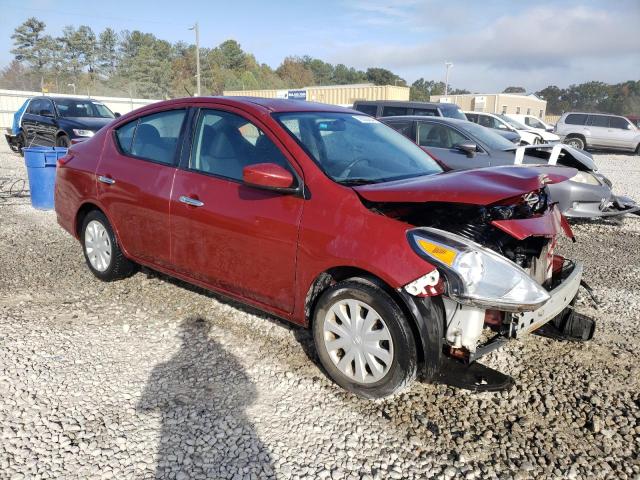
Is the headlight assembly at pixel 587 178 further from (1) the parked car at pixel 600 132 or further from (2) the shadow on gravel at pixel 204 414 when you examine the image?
(1) the parked car at pixel 600 132

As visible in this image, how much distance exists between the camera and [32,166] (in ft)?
25.9

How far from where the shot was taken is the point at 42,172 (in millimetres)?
7980

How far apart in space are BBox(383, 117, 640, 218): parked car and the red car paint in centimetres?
352

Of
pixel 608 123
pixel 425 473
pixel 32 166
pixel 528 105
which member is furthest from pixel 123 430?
pixel 528 105

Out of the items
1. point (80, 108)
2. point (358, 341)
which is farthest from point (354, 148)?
point (80, 108)

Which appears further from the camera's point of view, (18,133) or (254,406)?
(18,133)

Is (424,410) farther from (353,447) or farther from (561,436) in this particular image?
(561,436)

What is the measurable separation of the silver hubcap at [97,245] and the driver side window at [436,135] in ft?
17.5

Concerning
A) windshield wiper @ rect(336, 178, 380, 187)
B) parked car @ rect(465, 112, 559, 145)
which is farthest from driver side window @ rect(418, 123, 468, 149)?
parked car @ rect(465, 112, 559, 145)

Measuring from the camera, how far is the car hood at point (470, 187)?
2.57 meters

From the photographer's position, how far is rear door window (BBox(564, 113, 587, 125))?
2126 cm

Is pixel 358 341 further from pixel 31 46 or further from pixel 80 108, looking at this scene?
pixel 31 46

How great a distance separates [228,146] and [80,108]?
11687 mm

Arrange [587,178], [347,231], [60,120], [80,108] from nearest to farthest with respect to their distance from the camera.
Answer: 1. [347,231]
2. [587,178]
3. [60,120]
4. [80,108]
